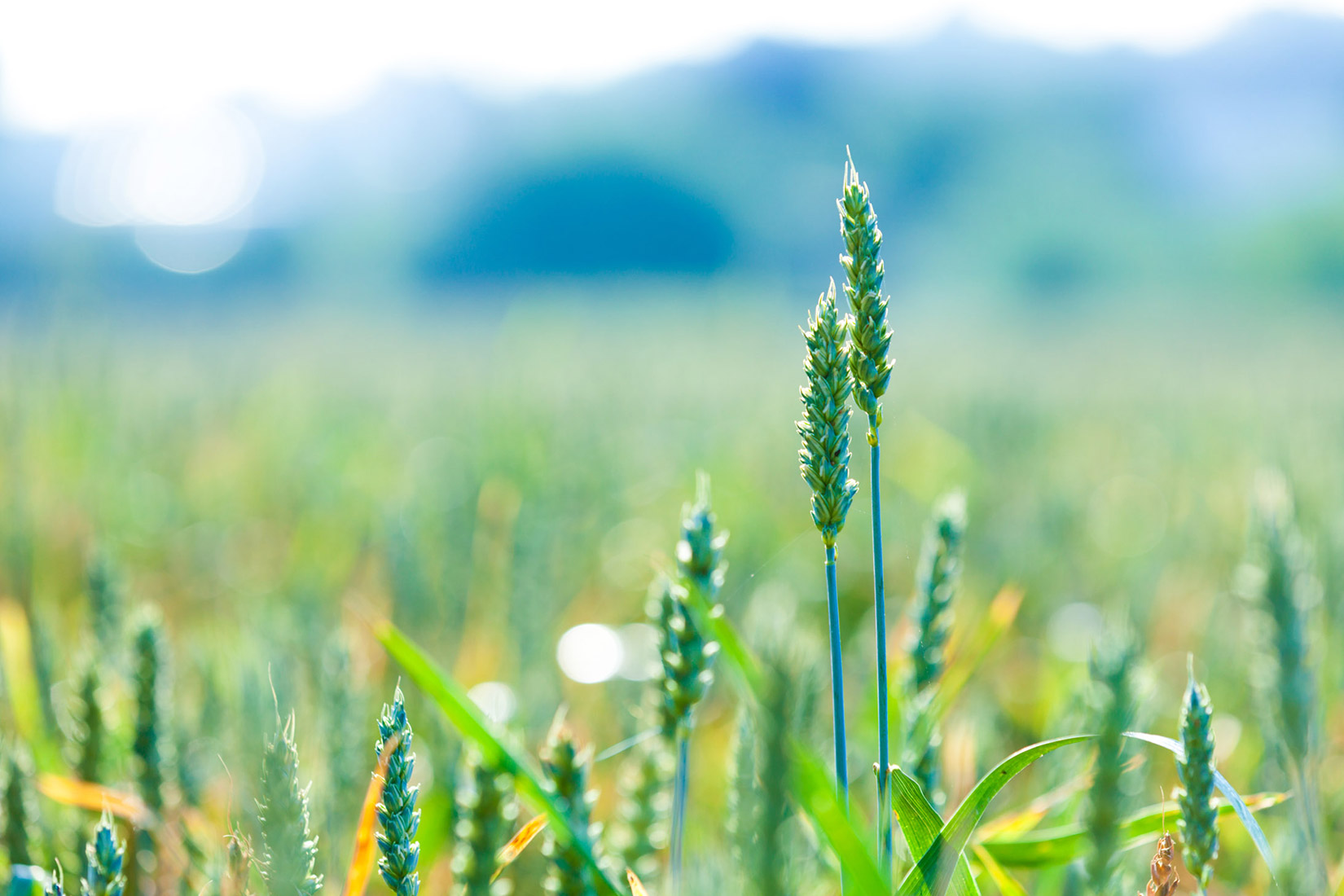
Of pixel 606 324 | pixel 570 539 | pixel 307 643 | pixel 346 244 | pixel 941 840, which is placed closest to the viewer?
pixel 941 840

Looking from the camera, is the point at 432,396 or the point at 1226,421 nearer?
the point at 1226,421

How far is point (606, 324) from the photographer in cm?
1070

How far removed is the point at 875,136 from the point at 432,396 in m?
48.6

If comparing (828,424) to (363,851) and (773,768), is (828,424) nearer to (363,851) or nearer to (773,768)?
(773,768)

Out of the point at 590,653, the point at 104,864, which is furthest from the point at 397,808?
the point at 590,653

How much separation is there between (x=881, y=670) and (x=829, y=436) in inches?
4.8

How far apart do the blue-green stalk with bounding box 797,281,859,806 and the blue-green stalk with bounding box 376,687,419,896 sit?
8.9 inches

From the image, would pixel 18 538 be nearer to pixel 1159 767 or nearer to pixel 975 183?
pixel 1159 767

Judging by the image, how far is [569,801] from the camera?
59cm

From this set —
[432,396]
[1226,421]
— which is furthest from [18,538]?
[1226,421]

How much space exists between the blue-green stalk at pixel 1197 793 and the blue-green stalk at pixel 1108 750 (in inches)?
1.3

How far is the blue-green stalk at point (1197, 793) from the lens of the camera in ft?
1.62

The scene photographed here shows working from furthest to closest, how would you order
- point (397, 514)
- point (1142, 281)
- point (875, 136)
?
point (875, 136), point (1142, 281), point (397, 514)

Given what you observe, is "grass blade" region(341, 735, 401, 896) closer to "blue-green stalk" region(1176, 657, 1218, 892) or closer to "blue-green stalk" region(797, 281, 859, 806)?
"blue-green stalk" region(797, 281, 859, 806)
